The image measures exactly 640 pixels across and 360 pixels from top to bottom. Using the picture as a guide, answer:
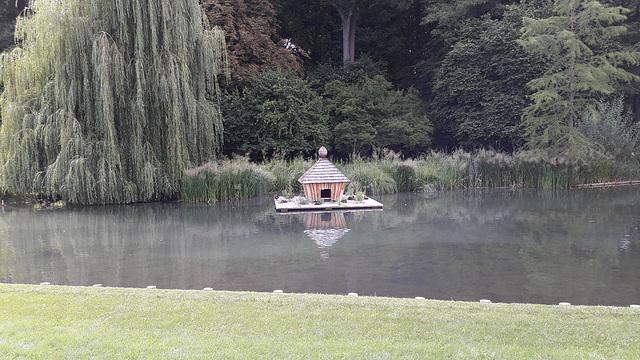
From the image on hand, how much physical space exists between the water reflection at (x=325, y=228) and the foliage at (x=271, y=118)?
6655 mm

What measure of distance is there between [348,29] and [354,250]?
62.0ft

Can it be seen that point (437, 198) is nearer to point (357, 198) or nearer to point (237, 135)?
point (357, 198)

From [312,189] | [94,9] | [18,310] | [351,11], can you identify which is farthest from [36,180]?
[351,11]

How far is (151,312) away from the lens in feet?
12.1

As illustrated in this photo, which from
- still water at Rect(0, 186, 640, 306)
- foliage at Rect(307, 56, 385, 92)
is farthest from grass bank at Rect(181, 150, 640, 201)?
foliage at Rect(307, 56, 385, 92)

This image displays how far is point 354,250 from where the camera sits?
270 inches

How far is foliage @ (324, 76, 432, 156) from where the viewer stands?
19672mm

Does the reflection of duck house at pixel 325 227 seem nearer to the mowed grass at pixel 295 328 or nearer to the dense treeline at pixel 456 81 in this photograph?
the mowed grass at pixel 295 328

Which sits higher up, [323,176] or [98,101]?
[98,101]

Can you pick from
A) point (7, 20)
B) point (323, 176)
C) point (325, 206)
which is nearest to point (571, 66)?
point (323, 176)

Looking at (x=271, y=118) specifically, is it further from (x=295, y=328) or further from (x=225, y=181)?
(x=295, y=328)

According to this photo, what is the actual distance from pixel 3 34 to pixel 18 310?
66.5 feet

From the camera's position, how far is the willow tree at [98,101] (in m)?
11.6

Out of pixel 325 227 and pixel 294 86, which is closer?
pixel 325 227
